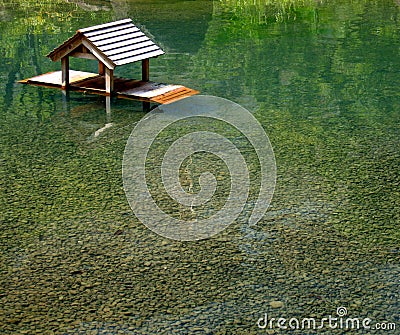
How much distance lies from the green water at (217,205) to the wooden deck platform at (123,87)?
129 mm

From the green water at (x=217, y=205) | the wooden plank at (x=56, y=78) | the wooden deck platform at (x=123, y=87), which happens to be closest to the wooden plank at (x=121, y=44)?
the wooden deck platform at (x=123, y=87)

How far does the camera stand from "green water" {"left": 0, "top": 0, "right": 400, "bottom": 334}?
15.4 feet

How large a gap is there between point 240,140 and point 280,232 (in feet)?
6.70

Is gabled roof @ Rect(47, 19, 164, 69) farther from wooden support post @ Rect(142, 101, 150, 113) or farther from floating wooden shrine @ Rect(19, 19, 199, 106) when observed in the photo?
wooden support post @ Rect(142, 101, 150, 113)

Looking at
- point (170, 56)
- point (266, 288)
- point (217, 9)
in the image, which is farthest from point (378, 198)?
point (217, 9)

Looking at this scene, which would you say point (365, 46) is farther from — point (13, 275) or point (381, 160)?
point (13, 275)

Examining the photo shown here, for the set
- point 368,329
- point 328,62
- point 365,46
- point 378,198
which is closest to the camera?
point 368,329

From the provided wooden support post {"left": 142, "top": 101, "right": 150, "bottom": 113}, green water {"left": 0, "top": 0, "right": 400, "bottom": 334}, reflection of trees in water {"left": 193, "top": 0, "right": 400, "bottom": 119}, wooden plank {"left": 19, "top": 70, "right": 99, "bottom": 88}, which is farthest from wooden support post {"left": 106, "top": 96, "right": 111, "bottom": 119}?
reflection of trees in water {"left": 193, "top": 0, "right": 400, "bottom": 119}

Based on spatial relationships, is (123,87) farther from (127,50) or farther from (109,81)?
(127,50)

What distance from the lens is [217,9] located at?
576 inches

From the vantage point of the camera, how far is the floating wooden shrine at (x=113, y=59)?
8641 mm

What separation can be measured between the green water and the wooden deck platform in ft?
0.42

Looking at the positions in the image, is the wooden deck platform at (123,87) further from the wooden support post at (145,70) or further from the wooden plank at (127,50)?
the wooden plank at (127,50)

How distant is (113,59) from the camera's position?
8.52m
